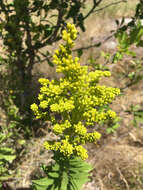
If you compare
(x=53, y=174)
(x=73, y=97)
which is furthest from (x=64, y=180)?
(x=73, y=97)

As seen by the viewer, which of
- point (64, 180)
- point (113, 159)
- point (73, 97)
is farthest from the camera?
point (113, 159)

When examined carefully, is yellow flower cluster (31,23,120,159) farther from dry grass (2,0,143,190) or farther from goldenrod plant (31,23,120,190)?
dry grass (2,0,143,190)

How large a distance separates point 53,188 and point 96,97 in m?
1.20

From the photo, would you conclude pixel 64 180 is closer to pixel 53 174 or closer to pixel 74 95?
pixel 53 174

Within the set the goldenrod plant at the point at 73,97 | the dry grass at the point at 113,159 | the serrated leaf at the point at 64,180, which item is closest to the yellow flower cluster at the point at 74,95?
the goldenrod plant at the point at 73,97

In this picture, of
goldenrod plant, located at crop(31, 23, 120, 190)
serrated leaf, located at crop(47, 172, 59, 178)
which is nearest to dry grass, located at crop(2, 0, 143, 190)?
serrated leaf, located at crop(47, 172, 59, 178)

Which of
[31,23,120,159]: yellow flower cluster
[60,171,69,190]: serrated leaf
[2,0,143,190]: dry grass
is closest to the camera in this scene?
[31,23,120,159]: yellow flower cluster

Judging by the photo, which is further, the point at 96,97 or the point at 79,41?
the point at 79,41

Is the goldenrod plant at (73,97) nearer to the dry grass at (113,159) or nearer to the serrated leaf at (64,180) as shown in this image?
the serrated leaf at (64,180)

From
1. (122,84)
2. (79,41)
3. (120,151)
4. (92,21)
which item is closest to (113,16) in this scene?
(92,21)

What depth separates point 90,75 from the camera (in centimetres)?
150

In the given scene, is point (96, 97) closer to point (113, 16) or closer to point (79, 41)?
point (79, 41)

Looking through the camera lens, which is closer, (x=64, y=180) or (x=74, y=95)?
(x=74, y=95)

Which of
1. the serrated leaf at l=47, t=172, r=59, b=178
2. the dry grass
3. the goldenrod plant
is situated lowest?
the dry grass
